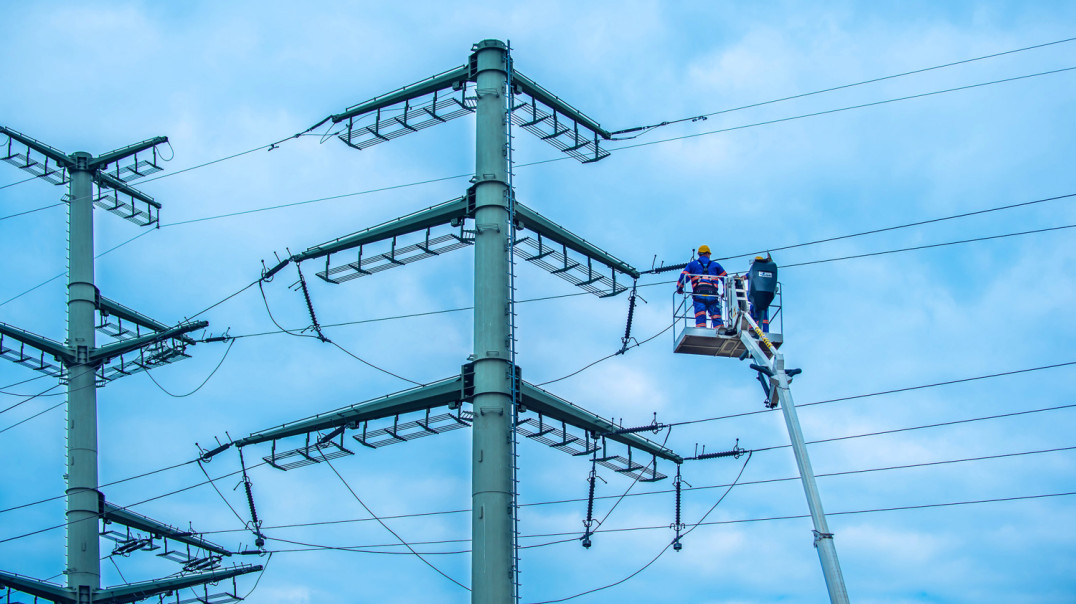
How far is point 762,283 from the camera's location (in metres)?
22.5

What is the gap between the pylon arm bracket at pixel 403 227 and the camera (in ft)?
101

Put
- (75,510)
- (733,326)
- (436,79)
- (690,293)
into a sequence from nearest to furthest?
(733,326), (690,293), (436,79), (75,510)

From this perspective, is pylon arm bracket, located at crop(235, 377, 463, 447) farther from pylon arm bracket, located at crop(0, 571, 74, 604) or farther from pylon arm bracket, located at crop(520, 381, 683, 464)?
pylon arm bracket, located at crop(0, 571, 74, 604)

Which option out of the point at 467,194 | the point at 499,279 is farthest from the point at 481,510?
the point at 467,194

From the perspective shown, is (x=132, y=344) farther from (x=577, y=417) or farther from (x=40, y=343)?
(x=577, y=417)

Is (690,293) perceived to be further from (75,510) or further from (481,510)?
(75,510)

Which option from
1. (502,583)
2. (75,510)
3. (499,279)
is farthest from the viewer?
(75,510)

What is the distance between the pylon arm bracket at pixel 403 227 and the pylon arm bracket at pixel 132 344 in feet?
27.6

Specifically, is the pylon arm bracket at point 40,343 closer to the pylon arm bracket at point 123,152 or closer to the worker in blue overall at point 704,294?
the pylon arm bracket at point 123,152

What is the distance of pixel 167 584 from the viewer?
1623 inches

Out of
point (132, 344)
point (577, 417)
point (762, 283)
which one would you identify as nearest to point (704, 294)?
point (762, 283)

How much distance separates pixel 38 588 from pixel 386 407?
15.5m

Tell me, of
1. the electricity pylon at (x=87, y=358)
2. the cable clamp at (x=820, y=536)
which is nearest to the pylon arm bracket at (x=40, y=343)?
the electricity pylon at (x=87, y=358)

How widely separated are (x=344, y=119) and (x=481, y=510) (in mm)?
11665
